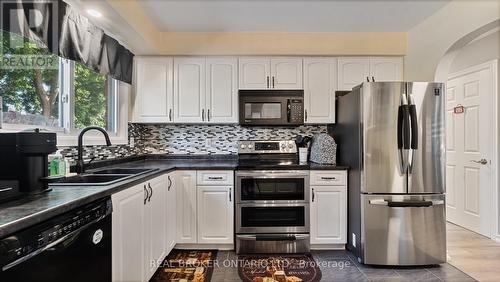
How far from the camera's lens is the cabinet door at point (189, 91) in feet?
10.5

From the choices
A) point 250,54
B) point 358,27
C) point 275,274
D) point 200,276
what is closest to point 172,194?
point 200,276

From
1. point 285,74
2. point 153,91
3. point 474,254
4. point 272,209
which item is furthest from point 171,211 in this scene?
point 474,254

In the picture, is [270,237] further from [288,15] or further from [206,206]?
[288,15]

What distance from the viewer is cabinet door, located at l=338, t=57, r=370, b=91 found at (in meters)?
3.21

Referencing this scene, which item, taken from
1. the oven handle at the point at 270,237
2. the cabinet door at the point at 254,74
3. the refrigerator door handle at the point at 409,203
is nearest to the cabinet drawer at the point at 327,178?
the refrigerator door handle at the point at 409,203

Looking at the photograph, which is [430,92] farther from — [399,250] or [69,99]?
[69,99]

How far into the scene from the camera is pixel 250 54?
10.4ft

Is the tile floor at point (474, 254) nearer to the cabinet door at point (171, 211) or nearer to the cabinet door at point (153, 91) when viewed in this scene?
the cabinet door at point (171, 211)

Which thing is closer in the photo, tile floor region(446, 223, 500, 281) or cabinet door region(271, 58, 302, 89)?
tile floor region(446, 223, 500, 281)

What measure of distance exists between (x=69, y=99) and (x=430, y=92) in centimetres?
308

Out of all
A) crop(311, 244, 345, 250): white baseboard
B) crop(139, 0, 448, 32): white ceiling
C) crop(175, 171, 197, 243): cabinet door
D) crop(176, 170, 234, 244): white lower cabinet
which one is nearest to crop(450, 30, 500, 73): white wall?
crop(139, 0, 448, 32): white ceiling

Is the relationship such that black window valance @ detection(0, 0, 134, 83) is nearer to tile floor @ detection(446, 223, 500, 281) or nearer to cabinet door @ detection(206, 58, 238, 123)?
cabinet door @ detection(206, 58, 238, 123)

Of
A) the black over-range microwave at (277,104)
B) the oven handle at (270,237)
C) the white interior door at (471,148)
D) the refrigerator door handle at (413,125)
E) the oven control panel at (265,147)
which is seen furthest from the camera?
the oven control panel at (265,147)

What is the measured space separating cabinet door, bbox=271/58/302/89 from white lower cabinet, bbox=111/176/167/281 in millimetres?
1689
